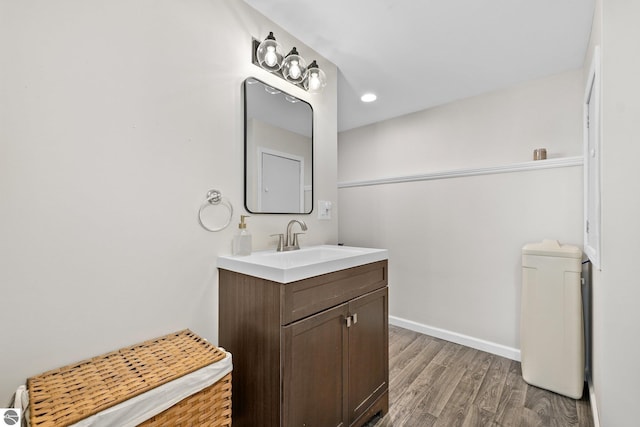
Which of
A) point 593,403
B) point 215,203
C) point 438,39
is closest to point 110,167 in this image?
point 215,203

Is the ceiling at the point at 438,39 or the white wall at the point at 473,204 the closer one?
the ceiling at the point at 438,39

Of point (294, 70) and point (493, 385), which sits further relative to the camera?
point (493, 385)

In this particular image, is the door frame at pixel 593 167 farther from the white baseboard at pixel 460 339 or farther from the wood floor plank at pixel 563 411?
the white baseboard at pixel 460 339

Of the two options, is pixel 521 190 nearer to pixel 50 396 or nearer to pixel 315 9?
A: pixel 315 9

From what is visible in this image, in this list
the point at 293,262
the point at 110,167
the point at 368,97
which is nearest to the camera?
the point at 110,167

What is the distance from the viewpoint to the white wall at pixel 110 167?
903 mm

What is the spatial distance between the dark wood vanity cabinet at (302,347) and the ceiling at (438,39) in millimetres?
1457

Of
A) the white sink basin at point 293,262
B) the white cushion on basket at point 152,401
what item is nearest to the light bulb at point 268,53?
the white sink basin at point 293,262

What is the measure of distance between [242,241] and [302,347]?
613mm

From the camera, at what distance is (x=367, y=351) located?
1516mm

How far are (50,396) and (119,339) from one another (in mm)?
287

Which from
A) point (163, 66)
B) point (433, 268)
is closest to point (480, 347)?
point (433, 268)

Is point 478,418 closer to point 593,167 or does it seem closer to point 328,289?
point 328,289

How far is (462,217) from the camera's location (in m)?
2.58
